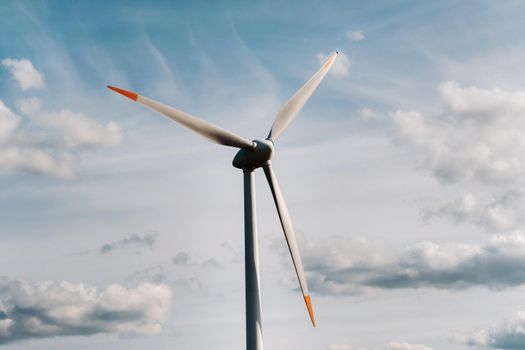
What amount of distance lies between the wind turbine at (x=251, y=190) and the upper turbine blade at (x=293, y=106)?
102 mm

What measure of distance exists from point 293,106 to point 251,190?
30.8 ft

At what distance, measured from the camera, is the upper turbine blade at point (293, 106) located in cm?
5241

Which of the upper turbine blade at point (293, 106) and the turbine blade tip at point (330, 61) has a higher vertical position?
the turbine blade tip at point (330, 61)

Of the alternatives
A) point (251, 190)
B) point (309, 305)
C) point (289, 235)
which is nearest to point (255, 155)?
point (251, 190)

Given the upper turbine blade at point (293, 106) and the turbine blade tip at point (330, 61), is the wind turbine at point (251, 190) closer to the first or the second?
the upper turbine blade at point (293, 106)

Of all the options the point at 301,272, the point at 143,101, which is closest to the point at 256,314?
the point at 301,272

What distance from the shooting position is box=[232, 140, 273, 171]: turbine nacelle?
48.2 metres

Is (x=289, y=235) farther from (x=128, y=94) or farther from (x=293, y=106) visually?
(x=128, y=94)

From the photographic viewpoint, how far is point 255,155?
48250mm

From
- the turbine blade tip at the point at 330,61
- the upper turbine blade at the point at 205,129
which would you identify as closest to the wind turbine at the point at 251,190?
the upper turbine blade at the point at 205,129

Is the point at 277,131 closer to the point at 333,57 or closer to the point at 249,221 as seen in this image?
the point at 249,221

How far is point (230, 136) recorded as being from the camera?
48156 mm

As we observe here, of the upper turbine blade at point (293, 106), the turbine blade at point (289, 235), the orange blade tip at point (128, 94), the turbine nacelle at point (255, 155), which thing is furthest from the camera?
the upper turbine blade at point (293, 106)

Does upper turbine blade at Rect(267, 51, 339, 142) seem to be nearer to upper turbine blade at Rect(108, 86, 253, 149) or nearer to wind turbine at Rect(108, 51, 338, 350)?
wind turbine at Rect(108, 51, 338, 350)
